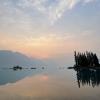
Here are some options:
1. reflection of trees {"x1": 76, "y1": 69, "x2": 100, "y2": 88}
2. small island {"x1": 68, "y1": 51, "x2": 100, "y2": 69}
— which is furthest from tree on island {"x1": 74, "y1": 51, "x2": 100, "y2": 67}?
reflection of trees {"x1": 76, "y1": 69, "x2": 100, "y2": 88}

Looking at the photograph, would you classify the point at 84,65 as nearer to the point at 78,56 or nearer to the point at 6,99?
the point at 78,56

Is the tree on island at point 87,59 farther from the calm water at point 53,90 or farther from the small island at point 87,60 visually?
the calm water at point 53,90

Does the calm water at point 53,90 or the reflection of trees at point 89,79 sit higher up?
the reflection of trees at point 89,79

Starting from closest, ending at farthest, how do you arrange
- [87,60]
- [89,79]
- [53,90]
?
1. [53,90]
2. [89,79]
3. [87,60]

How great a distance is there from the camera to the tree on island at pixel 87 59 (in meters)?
172

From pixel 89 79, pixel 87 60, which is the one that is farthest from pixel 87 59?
pixel 89 79

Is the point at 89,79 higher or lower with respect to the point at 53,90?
higher

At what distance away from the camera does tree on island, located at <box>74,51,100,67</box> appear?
172 m

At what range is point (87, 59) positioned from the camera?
596 feet

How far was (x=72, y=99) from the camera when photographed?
39.6 metres

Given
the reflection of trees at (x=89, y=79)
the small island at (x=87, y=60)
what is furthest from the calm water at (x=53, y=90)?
the small island at (x=87, y=60)

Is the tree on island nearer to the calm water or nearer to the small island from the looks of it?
the small island

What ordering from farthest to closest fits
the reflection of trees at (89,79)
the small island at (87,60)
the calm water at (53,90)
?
the small island at (87,60), the reflection of trees at (89,79), the calm water at (53,90)

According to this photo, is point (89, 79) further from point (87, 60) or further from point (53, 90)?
point (87, 60)
